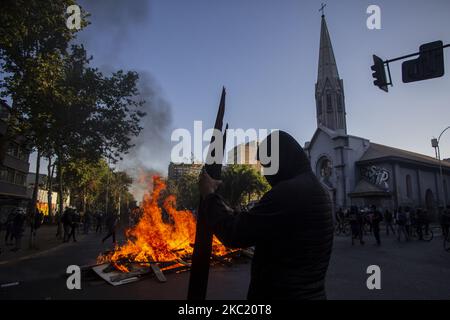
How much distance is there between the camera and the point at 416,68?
10172 millimetres

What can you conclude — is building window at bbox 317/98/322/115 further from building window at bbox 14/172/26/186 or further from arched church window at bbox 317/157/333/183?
building window at bbox 14/172/26/186

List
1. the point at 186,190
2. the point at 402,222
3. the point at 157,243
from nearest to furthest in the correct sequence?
the point at 157,243 → the point at 402,222 → the point at 186,190

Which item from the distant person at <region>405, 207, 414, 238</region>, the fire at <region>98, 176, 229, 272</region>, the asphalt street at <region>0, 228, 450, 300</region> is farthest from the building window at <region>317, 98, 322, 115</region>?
the fire at <region>98, 176, 229, 272</region>

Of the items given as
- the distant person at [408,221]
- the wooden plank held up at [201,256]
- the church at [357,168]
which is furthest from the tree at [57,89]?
the church at [357,168]

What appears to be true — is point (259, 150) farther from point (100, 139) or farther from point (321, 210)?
point (100, 139)

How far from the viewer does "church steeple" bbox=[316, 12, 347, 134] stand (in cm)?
4594

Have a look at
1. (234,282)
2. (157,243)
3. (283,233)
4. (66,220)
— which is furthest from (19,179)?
(283,233)

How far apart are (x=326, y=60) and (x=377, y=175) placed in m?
21.5

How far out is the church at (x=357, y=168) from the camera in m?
37.2

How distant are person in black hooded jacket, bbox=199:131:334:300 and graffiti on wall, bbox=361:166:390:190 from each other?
40.5 metres

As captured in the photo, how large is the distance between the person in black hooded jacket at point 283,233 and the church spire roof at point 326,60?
49890 millimetres

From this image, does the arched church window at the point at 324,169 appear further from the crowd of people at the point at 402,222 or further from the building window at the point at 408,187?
the crowd of people at the point at 402,222

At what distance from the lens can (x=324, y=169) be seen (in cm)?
4428

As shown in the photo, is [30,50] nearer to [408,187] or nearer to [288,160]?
[288,160]
